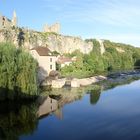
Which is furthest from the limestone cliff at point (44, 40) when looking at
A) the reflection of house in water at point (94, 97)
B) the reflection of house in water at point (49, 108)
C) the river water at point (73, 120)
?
the river water at point (73, 120)

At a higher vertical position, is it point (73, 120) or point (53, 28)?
point (53, 28)

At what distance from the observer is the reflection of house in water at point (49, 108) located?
1130 inches

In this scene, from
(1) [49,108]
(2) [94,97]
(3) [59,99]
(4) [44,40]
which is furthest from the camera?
(4) [44,40]

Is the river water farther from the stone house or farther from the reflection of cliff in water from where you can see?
the stone house

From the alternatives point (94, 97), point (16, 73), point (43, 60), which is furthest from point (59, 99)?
point (43, 60)

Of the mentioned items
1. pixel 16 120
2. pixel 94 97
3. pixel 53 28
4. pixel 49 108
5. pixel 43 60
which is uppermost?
pixel 53 28

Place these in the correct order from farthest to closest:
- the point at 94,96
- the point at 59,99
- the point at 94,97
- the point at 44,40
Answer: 1. the point at 44,40
2. the point at 94,96
3. the point at 94,97
4. the point at 59,99

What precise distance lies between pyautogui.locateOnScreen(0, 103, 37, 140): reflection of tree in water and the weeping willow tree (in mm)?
1747

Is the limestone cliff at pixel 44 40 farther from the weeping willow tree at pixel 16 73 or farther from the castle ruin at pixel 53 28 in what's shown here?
the weeping willow tree at pixel 16 73

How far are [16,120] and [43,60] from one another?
88.7ft

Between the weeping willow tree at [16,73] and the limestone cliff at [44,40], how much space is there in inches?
1288

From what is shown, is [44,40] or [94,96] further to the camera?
[44,40]

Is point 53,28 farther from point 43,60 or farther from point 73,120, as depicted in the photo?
point 73,120

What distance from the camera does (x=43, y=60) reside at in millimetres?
52094
